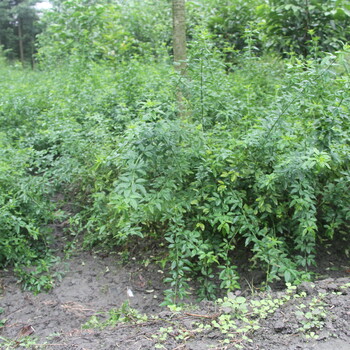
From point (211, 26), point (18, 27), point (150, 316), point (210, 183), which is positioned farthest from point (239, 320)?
point (18, 27)

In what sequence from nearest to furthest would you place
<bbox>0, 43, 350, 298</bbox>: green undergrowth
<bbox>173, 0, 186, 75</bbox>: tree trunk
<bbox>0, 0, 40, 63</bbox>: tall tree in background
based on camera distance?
<bbox>0, 43, 350, 298</bbox>: green undergrowth
<bbox>173, 0, 186, 75</bbox>: tree trunk
<bbox>0, 0, 40, 63</bbox>: tall tree in background

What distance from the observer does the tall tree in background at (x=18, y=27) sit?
23453mm

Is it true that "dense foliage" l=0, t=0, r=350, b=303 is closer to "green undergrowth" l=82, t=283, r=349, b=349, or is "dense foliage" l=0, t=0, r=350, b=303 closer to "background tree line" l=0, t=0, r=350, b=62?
"green undergrowth" l=82, t=283, r=349, b=349

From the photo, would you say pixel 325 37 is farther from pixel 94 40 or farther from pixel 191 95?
pixel 94 40

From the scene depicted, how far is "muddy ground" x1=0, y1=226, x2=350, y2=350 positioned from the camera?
2270 millimetres

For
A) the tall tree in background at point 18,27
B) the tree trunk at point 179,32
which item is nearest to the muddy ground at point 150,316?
the tree trunk at point 179,32

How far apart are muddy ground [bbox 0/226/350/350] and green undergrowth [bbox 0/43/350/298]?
237 millimetres

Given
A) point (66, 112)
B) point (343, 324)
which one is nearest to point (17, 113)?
point (66, 112)

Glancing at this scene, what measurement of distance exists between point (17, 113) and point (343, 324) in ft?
17.5

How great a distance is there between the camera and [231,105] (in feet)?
13.9

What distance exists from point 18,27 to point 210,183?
85.5 feet

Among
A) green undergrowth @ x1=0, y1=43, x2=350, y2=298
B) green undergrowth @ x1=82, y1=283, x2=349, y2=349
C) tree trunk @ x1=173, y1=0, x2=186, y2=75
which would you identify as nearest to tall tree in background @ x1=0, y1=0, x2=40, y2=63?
tree trunk @ x1=173, y1=0, x2=186, y2=75

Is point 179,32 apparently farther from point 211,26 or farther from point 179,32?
point 211,26

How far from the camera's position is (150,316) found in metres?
2.92
